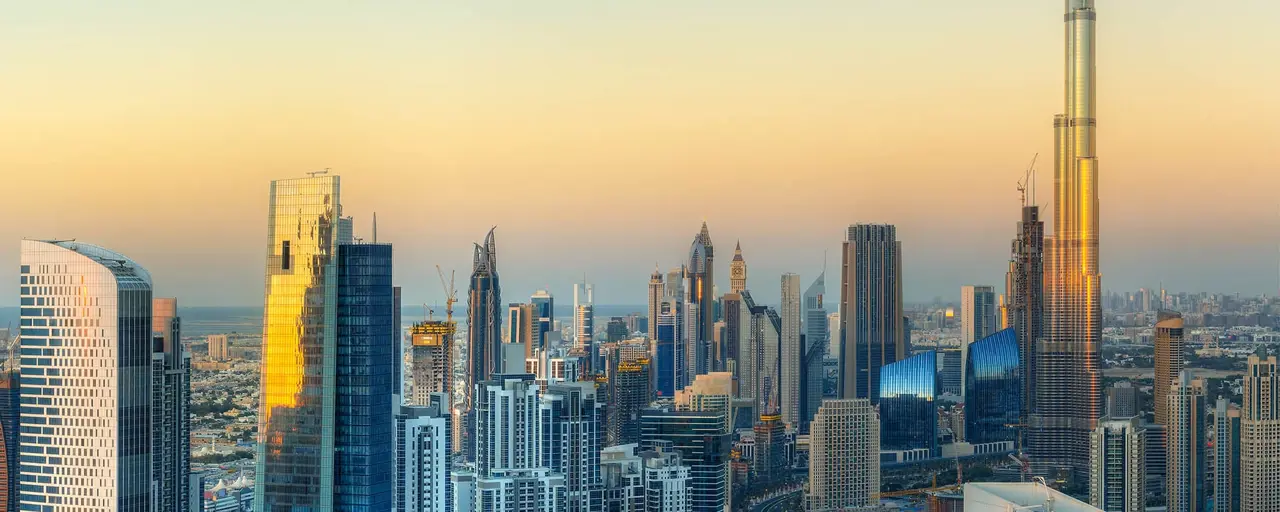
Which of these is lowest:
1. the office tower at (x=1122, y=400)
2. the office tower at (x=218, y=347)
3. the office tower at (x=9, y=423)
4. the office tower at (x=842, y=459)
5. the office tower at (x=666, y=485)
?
the office tower at (x=842, y=459)

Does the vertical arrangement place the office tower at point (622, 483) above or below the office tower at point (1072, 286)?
below

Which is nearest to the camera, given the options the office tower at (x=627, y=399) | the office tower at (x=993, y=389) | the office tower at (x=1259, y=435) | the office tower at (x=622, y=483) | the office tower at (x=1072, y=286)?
the office tower at (x=622, y=483)

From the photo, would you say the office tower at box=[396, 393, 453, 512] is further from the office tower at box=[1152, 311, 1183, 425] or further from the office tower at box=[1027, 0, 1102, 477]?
the office tower at box=[1027, 0, 1102, 477]

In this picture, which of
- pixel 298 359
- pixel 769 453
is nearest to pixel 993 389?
pixel 769 453

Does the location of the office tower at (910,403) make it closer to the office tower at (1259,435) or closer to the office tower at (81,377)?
the office tower at (1259,435)

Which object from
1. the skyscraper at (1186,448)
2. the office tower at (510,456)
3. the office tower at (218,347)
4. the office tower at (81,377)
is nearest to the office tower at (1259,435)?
the skyscraper at (1186,448)

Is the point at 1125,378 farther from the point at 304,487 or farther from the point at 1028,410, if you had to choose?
the point at 304,487

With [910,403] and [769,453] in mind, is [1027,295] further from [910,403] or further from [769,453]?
[769,453]
